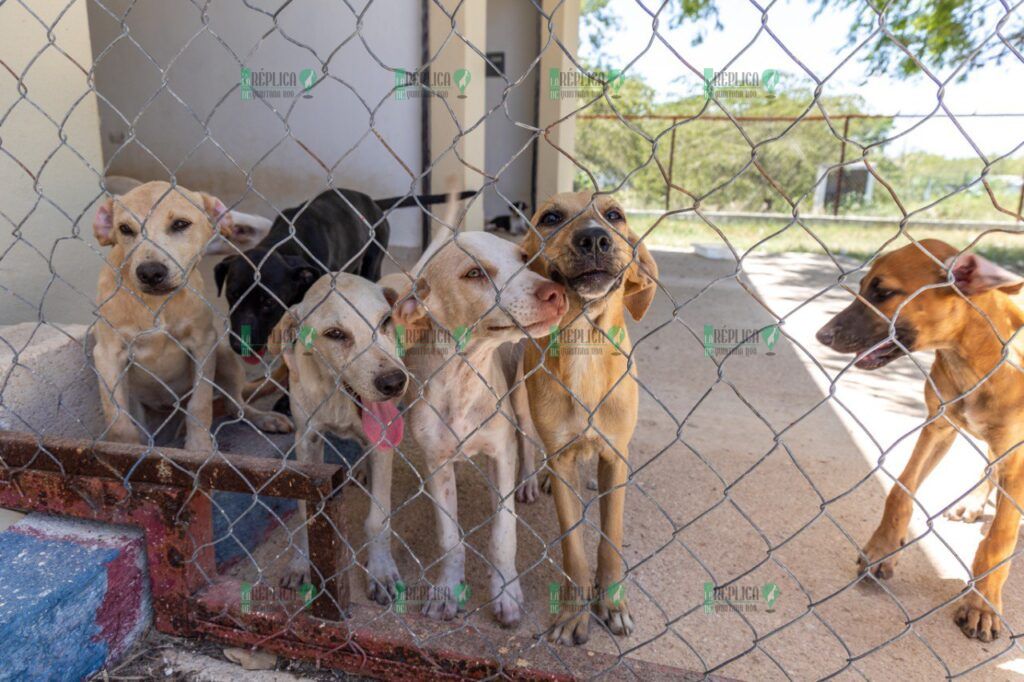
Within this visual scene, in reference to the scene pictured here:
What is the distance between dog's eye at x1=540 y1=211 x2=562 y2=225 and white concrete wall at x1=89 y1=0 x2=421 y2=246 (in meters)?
4.07

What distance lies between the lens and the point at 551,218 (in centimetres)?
267

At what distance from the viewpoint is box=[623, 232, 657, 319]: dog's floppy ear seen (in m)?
2.58

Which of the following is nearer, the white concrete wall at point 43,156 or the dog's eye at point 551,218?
the dog's eye at point 551,218

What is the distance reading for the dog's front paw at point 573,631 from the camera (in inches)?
102

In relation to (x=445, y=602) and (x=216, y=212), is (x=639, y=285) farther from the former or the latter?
(x=216, y=212)

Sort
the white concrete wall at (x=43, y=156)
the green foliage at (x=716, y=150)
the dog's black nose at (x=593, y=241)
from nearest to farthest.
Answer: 1. the dog's black nose at (x=593, y=241)
2. the white concrete wall at (x=43, y=156)
3. the green foliage at (x=716, y=150)

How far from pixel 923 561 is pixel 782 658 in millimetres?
1008

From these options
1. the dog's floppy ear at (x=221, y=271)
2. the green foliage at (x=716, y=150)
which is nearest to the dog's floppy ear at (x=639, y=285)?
the dog's floppy ear at (x=221, y=271)

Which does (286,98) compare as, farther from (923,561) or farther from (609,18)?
(609,18)

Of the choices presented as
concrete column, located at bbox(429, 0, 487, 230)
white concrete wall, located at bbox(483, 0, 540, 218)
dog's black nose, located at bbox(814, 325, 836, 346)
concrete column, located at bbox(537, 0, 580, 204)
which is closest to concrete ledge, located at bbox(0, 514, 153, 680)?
dog's black nose, located at bbox(814, 325, 836, 346)

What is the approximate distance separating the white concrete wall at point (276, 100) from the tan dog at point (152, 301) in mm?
3467

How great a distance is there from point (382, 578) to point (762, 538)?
1.51 meters

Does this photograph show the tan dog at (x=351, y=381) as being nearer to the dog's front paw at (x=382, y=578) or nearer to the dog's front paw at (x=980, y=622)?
the dog's front paw at (x=382, y=578)

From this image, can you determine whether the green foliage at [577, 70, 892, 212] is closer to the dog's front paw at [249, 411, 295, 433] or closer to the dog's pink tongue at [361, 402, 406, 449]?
the dog's front paw at [249, 411, 295, 433]
